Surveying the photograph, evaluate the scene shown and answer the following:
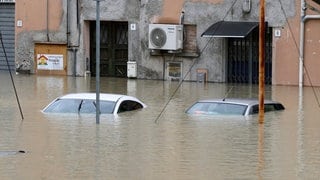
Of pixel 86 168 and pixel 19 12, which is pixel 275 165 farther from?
pixel 19 12

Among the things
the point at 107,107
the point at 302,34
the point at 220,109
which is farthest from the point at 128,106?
the point at 302,34

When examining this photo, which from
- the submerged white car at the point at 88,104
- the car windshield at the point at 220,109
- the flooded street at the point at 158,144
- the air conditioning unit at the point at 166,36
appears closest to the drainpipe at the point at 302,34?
the air conditioning unit at the point at 166,36

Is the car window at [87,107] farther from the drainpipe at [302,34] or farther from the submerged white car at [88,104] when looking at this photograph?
the drainpipe at [302,34]

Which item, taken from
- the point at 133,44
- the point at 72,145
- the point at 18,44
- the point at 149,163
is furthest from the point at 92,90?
the point at 149,163

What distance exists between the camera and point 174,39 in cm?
3612

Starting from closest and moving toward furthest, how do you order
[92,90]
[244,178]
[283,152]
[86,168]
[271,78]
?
[244,178]
[86,168]
[283,152]
[92,90]
[271,78]

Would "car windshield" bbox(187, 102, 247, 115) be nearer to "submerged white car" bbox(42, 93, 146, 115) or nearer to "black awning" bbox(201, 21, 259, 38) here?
"submerged white car" bbox(42, 93, 146, 115)

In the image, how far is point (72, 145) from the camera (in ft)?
53.6

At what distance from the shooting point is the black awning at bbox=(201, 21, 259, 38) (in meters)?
34.0

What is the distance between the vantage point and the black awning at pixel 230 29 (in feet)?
112

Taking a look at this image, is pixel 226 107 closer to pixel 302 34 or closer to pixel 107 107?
pixel 107 107

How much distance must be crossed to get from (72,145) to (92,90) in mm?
15472

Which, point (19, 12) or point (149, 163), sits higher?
point (19, 12)

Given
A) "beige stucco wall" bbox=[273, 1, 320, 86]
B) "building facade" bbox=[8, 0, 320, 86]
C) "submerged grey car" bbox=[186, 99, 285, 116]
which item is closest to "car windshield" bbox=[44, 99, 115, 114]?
"submerged grey car" bbox=[186, 99, 285, 116]
